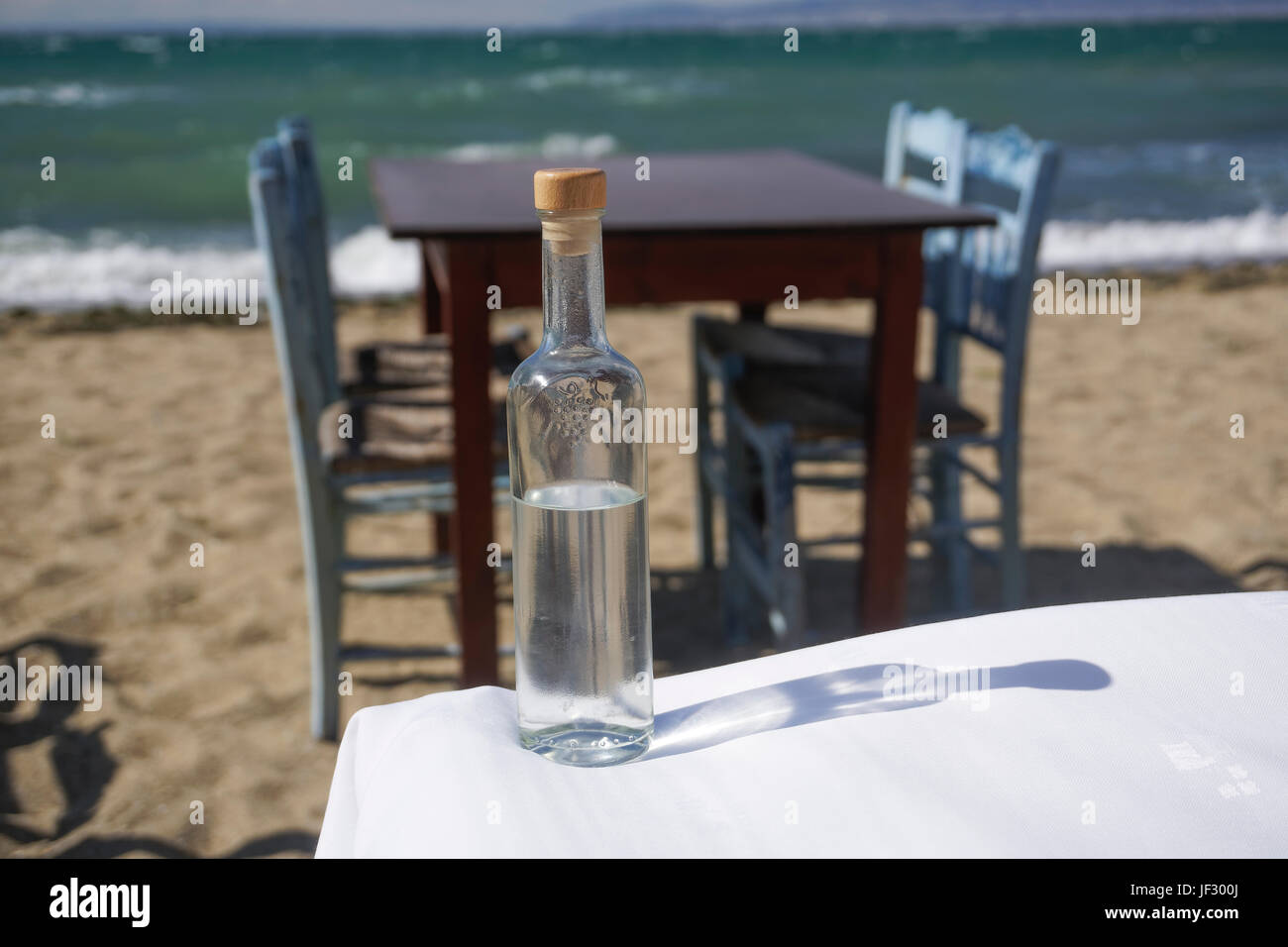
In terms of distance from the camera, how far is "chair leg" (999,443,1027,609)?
208cm

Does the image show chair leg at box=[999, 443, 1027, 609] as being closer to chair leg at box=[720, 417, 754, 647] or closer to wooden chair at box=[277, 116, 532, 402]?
chair leg at box=[720, 417, 754, 647]

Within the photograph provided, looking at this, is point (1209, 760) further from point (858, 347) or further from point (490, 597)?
point (858, 347)

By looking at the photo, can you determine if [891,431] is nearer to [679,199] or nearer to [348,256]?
[679,199]

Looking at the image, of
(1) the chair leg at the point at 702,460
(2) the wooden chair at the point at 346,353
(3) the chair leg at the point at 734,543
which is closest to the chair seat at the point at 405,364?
(2) the wooden chair at the point at 346,353

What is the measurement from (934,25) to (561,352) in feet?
98.4

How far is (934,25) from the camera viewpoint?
2773cm

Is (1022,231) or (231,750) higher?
(1022,231)

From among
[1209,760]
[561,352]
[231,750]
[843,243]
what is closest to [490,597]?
[231,750]

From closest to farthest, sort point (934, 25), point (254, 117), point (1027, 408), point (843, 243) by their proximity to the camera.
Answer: point (843, 243) → point (1027, 408) → point (254, 117) → point (934, 25)

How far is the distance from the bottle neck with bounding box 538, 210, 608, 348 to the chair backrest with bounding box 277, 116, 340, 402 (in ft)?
4.61

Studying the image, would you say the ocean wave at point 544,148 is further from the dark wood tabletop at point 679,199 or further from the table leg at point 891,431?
the table leg at point 891,431

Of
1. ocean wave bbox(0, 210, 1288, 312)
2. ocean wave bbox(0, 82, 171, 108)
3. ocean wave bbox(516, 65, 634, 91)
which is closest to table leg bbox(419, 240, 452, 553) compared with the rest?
ocean wave bbox(0, 210, 1288, 312)

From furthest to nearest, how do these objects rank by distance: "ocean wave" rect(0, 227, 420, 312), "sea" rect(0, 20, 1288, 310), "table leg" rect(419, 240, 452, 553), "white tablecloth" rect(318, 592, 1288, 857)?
"sea" rect(0, 20, 1288, 310) → "ocean wave" rect(0, 227, 420, 312) → "table leg" rect(419, 240, 452, 553) → "white tablecloth" rect(318, 592, 1288, 857)
